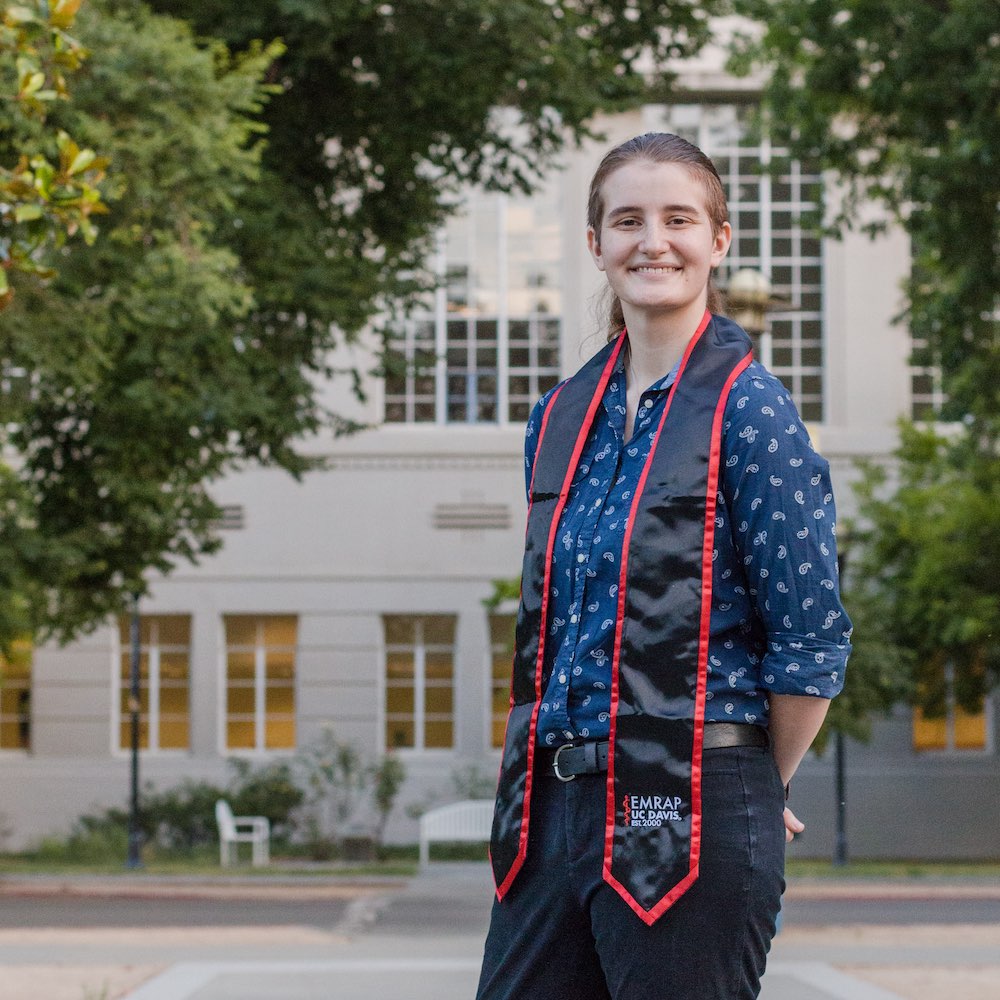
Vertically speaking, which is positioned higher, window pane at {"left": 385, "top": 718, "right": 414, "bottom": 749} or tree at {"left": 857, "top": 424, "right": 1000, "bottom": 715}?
tree at {"left": 857, "top": 424, "right": 1000, "bottom": 715}

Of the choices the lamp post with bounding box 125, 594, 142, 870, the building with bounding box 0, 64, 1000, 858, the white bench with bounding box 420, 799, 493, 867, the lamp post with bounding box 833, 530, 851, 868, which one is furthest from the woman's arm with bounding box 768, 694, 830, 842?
the building with bounding box 0, 64, 1000, 858

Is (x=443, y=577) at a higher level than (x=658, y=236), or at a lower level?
higher

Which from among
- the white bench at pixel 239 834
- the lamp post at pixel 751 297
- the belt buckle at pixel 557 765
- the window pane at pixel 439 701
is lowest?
the white bench at pixel 239 834

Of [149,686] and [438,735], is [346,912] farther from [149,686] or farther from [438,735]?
[149,686]

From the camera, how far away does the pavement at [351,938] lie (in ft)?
33.7

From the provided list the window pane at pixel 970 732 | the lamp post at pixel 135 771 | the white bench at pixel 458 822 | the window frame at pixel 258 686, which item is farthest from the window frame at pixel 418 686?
the window pane at pixel 970 732

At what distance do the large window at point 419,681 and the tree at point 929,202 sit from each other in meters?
6.97

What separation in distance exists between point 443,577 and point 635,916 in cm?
2593

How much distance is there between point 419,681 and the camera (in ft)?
92.8

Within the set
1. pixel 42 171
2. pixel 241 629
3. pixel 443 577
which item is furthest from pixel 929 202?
pixel 241 629

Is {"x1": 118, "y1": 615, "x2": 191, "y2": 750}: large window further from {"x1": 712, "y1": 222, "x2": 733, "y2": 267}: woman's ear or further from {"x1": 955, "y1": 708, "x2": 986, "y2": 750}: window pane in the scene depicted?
{"x1": 712, "y1": 222, "x2": 733, "y2": 267}: woman's ear

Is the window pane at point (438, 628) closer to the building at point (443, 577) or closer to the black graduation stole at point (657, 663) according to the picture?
the building at point (443, 577)

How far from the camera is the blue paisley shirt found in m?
2.48

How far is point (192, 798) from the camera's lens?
2630 cm
